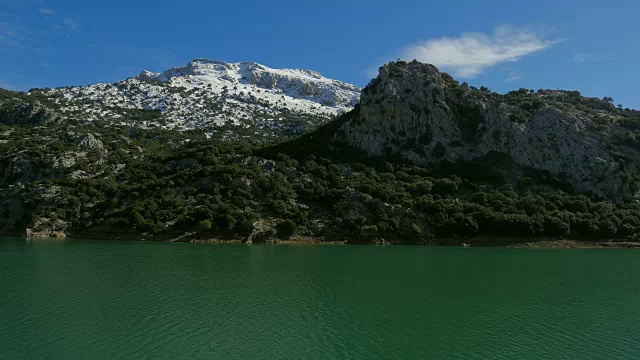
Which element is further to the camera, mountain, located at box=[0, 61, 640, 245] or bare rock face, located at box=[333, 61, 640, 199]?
bare rock face, located at box=[333, 61, 640, 199]

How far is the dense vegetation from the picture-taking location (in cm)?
9050

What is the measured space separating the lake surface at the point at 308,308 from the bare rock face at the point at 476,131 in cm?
6855

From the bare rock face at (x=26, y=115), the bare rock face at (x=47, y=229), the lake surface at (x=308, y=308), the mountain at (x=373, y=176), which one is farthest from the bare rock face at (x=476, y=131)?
the bare rock face at (x=26, y=115)

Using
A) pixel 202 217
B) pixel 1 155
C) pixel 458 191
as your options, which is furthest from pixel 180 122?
pixel 458 191

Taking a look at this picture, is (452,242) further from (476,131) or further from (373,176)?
(476,131)

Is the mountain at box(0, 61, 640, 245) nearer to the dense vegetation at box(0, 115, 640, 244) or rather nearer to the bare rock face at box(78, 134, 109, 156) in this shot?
the dense vegetation at box(0, 115, 640, 244)

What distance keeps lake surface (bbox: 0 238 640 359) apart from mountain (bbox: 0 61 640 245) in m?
29.8

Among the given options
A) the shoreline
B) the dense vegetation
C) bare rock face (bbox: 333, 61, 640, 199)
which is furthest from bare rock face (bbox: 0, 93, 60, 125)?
bare rock face (bbox: 333, 61, 640, 199)

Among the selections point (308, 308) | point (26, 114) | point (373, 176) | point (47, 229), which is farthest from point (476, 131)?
point (26, 114)

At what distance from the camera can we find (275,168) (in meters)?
112

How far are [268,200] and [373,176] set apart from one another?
3125 cm

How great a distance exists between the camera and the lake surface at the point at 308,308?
25922 millimetres

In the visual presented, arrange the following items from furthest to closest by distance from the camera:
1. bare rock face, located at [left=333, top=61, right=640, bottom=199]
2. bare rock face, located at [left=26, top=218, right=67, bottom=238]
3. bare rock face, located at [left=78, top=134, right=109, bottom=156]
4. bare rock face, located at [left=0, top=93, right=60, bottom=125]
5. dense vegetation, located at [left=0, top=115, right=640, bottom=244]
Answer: bare rock face, located at [left=0, top=93, right=60, bottom=125], bare rock face, located at [left=333, top=61, right=640, bottom=199], bare rock face, located at [left=78, top=134, right=109, bottom=156], dense vegetation, located at [left=0, top=115, right=640, bottom=244], bare rock face, located at [left=26, top=218, right=67, bottom=238]

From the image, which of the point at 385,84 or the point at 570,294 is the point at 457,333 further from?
the point at 385,84
